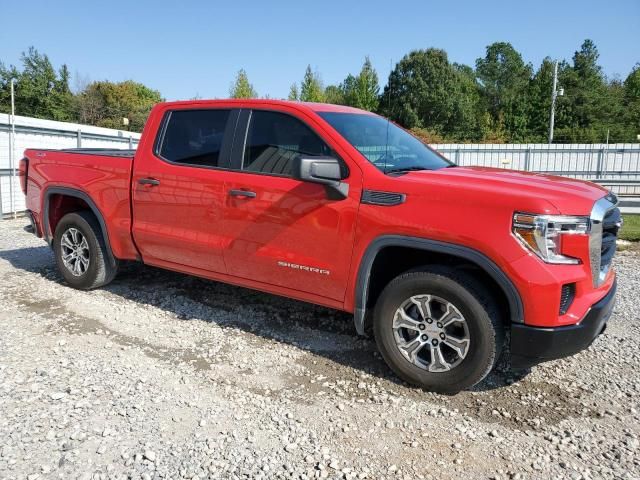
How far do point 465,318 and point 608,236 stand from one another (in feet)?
3.85

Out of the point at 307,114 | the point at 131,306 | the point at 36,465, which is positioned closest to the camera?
the point at 36,465

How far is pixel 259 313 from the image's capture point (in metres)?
4.92

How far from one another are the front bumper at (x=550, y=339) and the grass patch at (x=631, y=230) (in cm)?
672

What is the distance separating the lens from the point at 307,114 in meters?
3.91

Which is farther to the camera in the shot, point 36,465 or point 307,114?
point 307,114

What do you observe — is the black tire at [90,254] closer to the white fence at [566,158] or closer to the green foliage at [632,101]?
the white fence at [566,158]

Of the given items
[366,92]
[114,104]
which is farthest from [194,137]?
[114,104]

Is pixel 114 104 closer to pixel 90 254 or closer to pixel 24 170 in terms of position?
pixel 24 170

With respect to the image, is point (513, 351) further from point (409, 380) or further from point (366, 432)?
point (366, 432)

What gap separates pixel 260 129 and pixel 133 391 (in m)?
2.21

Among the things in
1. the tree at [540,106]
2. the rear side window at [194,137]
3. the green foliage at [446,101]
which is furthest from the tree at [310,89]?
the rear side window at [194,137]

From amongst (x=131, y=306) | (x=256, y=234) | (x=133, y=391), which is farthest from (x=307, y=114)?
(x=131, y=306)

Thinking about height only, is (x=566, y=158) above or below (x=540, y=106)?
below

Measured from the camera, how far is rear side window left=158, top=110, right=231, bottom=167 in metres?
4.36
